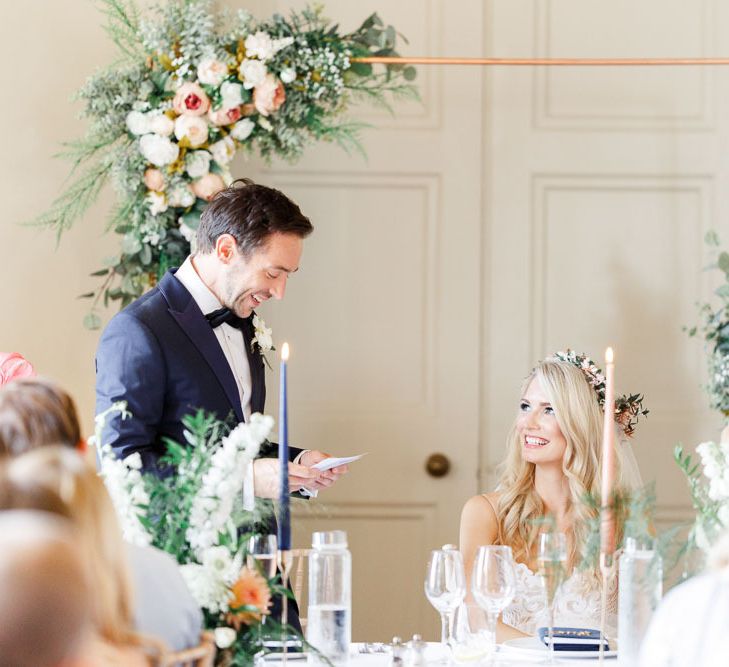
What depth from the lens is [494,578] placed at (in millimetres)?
2156

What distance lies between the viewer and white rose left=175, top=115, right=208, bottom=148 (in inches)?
133

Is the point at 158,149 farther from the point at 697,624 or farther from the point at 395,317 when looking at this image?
the point at 697,624

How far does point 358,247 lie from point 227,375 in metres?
1.45

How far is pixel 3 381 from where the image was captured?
10.6ft

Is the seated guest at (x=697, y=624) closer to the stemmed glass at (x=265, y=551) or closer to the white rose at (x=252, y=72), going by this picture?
the stemmed glass at (x=265, y=551)

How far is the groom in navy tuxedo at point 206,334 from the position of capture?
9.07 feet

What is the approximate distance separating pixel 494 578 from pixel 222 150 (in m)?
1.80

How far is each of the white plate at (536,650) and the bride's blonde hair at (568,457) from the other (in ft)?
2.71

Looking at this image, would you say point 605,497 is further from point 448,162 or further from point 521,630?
point 448,162

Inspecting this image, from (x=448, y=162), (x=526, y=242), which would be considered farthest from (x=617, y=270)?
(x=448, y=162)

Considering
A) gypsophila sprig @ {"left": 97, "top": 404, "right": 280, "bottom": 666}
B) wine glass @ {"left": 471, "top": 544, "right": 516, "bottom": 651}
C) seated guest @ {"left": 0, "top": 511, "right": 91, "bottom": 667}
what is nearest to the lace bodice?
wine glass @ {"left": 471, "top": 544, "right": 516, "bottom": 651}

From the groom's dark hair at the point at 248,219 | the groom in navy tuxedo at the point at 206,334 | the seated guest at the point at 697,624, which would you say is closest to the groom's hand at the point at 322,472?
the groom in navy tuxedo at the point at 206,334

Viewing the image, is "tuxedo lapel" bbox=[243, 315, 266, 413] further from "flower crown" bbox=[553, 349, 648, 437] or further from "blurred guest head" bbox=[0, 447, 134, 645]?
"blurred guest head" bbox=[0, 447, 134, 645]

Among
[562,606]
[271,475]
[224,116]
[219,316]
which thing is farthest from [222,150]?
[562,606]
